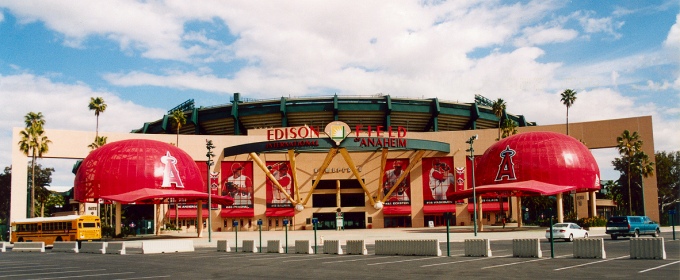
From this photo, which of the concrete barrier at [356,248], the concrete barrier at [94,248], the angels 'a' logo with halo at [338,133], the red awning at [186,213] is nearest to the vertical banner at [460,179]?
the angels 'a' logo with halo at [338,133]

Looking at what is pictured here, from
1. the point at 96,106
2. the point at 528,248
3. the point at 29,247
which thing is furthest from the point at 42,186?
the point at 528,248

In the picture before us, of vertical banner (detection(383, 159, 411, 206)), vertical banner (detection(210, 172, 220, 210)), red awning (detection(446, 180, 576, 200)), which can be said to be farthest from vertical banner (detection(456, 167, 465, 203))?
vertical banner (detection(210, 172, 220, 210))

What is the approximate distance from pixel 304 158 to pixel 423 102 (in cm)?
2152

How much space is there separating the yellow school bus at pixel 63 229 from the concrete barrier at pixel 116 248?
41.8ft

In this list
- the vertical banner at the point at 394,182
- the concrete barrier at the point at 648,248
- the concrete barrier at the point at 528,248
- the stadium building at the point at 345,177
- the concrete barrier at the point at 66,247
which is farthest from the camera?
the vertical banner at the point at 394,182

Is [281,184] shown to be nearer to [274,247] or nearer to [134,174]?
[134,174]

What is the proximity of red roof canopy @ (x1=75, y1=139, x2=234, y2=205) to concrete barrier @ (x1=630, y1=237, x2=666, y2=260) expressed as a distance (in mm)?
43014

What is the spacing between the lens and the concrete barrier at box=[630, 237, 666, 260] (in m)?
25.0

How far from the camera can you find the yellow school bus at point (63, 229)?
53656mm

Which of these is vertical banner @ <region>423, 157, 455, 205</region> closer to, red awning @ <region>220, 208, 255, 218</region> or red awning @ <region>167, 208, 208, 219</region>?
red awning @ <region>220, 208, 255, 218</region>

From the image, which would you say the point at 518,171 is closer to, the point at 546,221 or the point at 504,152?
the point at 504,152

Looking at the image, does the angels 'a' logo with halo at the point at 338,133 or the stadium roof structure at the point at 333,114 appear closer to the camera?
the angels 'a' logo with halo at the point at 338,133

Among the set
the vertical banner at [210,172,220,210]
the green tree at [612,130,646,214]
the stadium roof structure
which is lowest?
the vertical banner at [210,172,220,210]

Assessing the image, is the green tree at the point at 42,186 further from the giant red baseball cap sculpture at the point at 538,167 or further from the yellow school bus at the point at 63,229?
the giant red baseball cap sculpture at the point at 538,167
